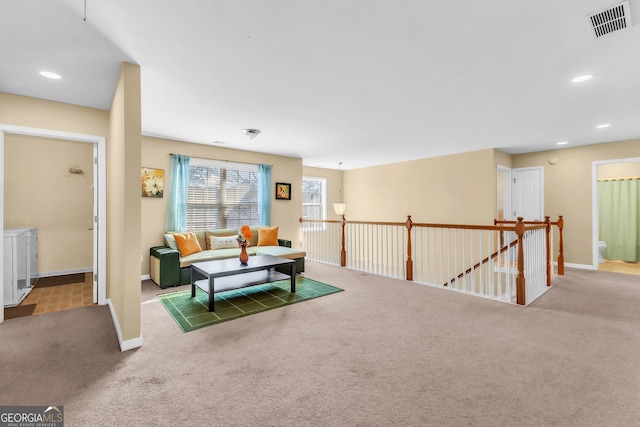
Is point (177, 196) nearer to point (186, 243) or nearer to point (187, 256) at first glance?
point (186, 243)

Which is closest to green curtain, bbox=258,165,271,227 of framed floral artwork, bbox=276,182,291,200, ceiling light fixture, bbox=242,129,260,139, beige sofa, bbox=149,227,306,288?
framed floral artwork, bbox=276,182,291,200

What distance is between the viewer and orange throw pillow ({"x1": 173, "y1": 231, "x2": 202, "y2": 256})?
15.2ft

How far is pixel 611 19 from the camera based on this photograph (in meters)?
1.89

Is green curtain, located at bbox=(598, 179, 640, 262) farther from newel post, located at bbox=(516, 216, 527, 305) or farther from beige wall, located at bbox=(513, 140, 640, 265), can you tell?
newel post, located at bbox=(516, 216, 527, 305)

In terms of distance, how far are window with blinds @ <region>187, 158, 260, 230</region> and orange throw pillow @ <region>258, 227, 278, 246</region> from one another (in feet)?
1.44

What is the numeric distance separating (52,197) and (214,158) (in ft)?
9.18

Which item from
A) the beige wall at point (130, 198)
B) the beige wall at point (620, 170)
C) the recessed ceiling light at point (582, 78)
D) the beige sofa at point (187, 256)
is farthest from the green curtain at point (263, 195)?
the beige wall at point (620, 170)

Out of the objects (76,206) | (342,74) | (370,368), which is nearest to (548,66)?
(342,74)

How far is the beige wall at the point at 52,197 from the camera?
468 centimetres

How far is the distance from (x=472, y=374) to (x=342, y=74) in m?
2.72

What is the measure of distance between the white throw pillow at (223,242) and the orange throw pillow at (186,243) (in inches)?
11.6

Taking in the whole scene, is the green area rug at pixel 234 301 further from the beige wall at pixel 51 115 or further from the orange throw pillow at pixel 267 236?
the beige wall at pixel 51 115

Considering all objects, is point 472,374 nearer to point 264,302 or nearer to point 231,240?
point 264,302

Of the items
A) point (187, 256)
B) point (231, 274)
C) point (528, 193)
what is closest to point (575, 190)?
point (528, 193)
